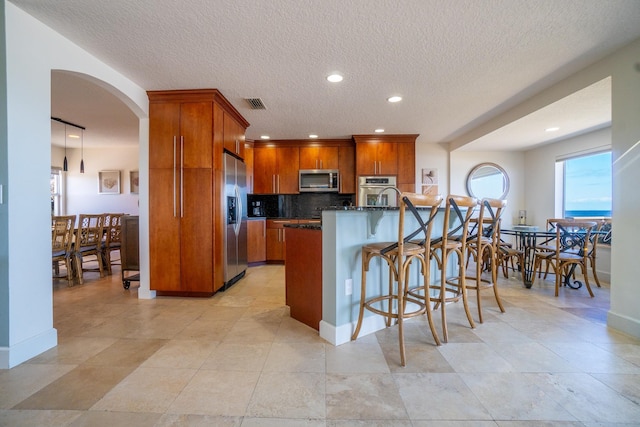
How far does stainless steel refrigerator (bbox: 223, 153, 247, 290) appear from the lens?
3.35 meters

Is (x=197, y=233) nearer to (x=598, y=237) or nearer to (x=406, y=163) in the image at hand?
(x=406, y=163)

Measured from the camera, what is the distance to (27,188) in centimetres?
182

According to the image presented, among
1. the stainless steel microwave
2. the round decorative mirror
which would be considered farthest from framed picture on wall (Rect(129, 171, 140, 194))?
the round decorative mirror

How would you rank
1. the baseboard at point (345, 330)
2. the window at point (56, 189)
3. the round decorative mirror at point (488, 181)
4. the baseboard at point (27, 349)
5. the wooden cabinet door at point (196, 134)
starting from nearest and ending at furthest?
1. the baseboard at point (27, 349)
2. the baseboard at point (345, 330)
3. the wooden cabinet door at point (196, 134)
4. the round decorative mirror at point (488, 181)
5. the window at point (56, 189)

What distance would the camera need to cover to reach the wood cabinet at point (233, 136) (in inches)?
133

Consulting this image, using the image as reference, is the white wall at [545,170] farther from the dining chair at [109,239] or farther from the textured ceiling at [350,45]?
the dining chair at [109,239]

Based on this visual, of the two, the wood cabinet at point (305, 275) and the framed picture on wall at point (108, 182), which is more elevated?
the framed picture on wall at point (108, 182)

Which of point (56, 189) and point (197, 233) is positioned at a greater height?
point (56, 189)

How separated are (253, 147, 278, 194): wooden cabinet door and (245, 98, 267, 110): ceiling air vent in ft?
5.78

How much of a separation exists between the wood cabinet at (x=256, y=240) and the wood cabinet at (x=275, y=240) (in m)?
0.07

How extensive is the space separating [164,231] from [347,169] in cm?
334

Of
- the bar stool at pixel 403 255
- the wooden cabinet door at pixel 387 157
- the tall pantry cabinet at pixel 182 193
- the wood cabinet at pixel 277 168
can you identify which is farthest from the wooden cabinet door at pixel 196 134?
the wooden cabinet door at pixel 387 157

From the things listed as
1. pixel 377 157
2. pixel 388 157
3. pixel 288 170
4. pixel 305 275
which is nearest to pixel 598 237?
pixel 388 157

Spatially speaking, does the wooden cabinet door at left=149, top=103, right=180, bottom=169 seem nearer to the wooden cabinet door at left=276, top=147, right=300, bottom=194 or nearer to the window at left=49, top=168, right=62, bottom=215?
the wooden cabinet door at left=276, top=147, right=300, bottom=194
